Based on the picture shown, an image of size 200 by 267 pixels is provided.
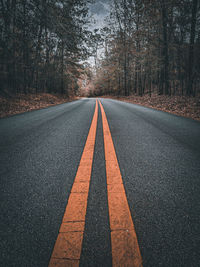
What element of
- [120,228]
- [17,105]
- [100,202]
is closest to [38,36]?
[17,105]

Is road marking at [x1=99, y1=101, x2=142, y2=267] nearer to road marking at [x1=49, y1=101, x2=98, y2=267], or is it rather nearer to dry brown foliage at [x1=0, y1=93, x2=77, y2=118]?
road marking at [x1=49, y1=101, x2=98, y2=267]

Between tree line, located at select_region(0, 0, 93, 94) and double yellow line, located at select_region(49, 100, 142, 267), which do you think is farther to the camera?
tree line, located at select_region(0, 0, 93, 94)

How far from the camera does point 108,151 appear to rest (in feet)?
6.78

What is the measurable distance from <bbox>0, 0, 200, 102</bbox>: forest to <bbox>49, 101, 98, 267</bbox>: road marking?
8.93 m

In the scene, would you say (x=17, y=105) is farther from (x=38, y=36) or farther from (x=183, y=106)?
(x=183, y=106)

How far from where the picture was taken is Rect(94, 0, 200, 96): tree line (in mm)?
10181

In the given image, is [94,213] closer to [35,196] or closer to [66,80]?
[35,196]

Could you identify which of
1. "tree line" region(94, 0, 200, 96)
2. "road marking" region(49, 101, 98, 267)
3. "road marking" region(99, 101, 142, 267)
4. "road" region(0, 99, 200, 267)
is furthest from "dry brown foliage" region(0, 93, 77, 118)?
"tree line" region(94, 0, 200, 96)

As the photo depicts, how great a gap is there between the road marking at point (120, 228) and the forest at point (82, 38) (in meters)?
9.01

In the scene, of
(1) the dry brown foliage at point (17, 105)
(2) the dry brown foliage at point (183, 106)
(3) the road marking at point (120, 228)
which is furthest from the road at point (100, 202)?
(1) the dry brown foliage at point (17, 105)

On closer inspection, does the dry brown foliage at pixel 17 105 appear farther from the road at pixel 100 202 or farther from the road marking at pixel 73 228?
the road marking at pixel 73 228

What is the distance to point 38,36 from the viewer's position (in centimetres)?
1238

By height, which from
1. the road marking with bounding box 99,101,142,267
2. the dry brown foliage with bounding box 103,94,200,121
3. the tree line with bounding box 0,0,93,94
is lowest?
the road marking with bounding box 99,101,142,267

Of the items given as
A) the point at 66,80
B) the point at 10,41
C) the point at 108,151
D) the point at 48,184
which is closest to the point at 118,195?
the point at 48,184
